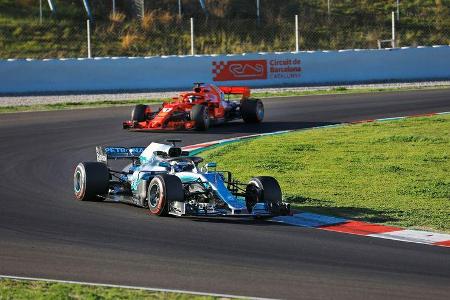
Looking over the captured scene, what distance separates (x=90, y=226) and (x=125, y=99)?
19987 millimetres

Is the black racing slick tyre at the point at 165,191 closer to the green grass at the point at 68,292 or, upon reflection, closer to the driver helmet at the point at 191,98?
the green grass at the point at 68,292

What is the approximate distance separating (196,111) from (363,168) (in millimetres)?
6552

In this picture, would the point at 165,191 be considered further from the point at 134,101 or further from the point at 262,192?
the point at 134,101

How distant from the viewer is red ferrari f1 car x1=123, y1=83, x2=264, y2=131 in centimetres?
2395

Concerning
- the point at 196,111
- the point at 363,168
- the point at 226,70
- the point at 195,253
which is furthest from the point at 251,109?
the point at 195,253

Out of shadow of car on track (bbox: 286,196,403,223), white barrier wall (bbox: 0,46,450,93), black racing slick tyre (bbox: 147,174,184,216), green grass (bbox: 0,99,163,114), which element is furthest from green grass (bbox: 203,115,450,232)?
white barrier wall (bbox: 0,46,450,93)

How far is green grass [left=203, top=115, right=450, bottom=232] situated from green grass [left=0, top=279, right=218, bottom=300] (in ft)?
15.8

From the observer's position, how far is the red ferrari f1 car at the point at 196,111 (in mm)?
23953

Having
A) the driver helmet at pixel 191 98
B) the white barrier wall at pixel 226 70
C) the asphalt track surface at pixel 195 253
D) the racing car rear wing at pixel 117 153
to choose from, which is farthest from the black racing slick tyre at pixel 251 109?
the racing car rear wing at pixel 117 153

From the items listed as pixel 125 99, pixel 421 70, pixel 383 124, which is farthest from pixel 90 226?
pixel 421 70

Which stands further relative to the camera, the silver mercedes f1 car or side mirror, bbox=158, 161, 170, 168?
side mirror, bbox=158, 161, 170, 168

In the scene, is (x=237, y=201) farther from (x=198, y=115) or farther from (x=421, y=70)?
(x=421, y=70)

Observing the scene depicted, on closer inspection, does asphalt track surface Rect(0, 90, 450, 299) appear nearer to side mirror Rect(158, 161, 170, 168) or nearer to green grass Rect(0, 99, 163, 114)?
side mirror Rect(158, 161, 170, 168)

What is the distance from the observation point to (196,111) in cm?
2400
